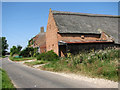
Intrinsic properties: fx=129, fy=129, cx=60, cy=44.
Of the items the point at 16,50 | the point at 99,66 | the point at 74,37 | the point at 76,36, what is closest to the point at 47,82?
the point at 99,66

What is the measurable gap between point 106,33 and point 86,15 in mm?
7673

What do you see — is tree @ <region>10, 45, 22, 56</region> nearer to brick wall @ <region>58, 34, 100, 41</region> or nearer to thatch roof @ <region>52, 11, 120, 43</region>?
thatch roof @ <region>52, 11, 120, 43</region>

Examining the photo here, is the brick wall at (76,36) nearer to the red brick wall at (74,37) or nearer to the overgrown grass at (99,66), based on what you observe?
the red brick wall at (74,37)

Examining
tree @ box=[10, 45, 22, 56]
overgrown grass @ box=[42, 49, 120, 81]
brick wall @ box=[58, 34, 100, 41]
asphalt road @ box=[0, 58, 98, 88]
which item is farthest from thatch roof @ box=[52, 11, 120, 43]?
tree @ box=[10, 45, 22, 56]

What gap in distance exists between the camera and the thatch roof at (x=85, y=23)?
2338cm

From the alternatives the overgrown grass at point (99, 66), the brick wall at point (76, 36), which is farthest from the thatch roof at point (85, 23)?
the overgrown grass at point (99, 66)

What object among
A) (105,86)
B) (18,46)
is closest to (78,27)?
(105,86)

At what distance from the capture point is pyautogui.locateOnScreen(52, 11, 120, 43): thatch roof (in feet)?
76.7

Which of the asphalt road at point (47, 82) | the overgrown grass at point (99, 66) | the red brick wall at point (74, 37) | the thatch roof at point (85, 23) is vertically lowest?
the asphalt road at point (47, 82)

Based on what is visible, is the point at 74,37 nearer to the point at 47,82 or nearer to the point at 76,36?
the point at 76,36

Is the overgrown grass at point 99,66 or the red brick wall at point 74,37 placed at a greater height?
the red brick wall at point 74,37

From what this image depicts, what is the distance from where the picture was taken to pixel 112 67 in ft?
28.9

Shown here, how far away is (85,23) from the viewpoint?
85.7 ft

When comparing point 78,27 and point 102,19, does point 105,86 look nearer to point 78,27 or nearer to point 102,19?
point 78,27
